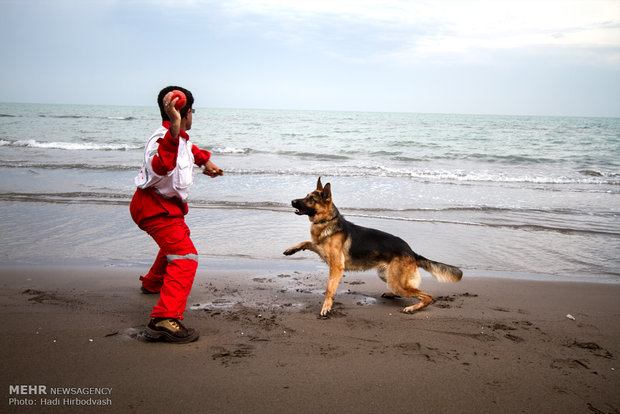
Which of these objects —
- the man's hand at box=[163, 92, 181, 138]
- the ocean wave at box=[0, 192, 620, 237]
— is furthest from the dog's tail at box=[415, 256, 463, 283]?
the ocean wave at box=[0, 192, 620, 237]

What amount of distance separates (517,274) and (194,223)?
5.70 metres

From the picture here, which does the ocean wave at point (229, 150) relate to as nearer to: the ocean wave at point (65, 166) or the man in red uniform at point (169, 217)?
the ocean wave at point (65, 166)

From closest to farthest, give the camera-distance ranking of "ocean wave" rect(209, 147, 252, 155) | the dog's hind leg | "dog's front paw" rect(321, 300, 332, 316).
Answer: "dog's front paw" rect(321, 300, 332, 316), the dog's hind leg, "ocean wave" rect(209, 147, 252, 155)

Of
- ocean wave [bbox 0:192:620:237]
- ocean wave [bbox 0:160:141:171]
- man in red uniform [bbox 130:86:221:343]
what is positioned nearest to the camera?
man in red uniform [bbox 130:86:221:343]

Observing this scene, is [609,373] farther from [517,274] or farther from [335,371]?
[517,274]

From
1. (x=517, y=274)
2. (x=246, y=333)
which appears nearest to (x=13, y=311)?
(x=246, y=333)

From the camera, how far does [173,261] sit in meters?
3.44

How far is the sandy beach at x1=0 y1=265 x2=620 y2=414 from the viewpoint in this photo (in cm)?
271

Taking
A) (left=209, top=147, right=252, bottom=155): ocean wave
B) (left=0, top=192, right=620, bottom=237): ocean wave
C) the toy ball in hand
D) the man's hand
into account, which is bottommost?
(left=0, top=192, right=620, bottom=237): ocean wave

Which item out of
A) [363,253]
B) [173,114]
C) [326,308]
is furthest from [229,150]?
[173,114]

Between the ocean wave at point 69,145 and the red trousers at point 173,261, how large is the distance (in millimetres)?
21106

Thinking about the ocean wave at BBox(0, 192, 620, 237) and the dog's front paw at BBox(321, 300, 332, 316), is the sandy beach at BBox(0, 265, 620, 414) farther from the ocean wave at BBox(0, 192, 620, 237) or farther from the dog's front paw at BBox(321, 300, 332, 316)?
the ocean wave at BBox(0, 192, 620, 237)

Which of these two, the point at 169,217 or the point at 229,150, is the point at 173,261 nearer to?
the point at 169,217

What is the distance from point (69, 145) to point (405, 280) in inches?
952
